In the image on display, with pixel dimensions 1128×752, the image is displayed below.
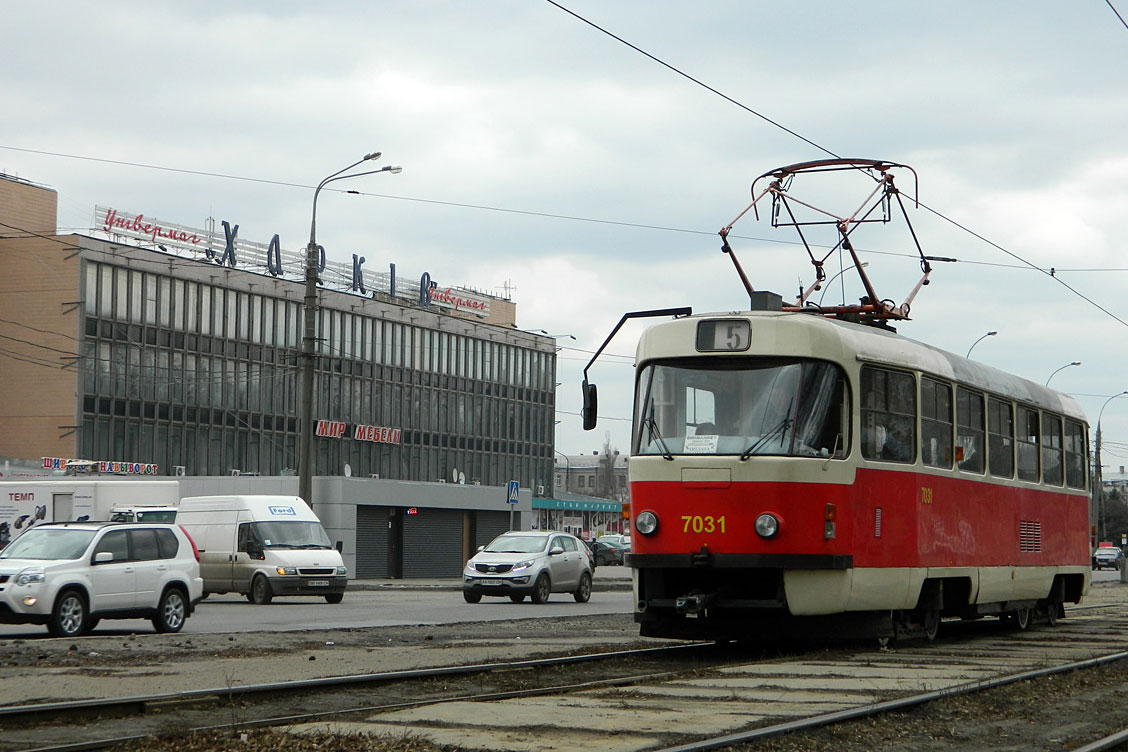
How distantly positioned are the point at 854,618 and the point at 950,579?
2.48 metres

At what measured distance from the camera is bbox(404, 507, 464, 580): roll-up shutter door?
61.3 metres

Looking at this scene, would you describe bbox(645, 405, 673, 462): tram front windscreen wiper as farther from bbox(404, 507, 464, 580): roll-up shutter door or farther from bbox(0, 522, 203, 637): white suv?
bbox(404, 507, 464, 580): roll-up shutter door

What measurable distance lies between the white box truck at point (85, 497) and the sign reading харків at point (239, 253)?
26.8m

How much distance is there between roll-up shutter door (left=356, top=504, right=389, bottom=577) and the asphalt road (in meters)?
21.0

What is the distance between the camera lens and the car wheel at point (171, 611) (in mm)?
20562

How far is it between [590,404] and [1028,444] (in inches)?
289

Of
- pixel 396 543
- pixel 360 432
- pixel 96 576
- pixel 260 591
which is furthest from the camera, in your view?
pixel 360 432

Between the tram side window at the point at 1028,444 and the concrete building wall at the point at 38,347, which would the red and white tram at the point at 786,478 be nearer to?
the tram side window at the point at 1028,444

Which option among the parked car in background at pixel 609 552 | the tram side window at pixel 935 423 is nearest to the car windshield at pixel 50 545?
the tram side window at pixel 935 423

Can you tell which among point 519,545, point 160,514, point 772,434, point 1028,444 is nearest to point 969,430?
point 1028,444

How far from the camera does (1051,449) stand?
2131 centimetres

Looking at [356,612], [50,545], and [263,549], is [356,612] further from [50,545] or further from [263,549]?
[50,545]

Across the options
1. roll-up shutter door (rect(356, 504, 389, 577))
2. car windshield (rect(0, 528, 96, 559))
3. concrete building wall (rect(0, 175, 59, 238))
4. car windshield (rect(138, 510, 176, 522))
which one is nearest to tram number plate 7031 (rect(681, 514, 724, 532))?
car windshield (rect(0, 528, 96, 559))

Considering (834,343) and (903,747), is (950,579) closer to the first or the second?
(834,343)
